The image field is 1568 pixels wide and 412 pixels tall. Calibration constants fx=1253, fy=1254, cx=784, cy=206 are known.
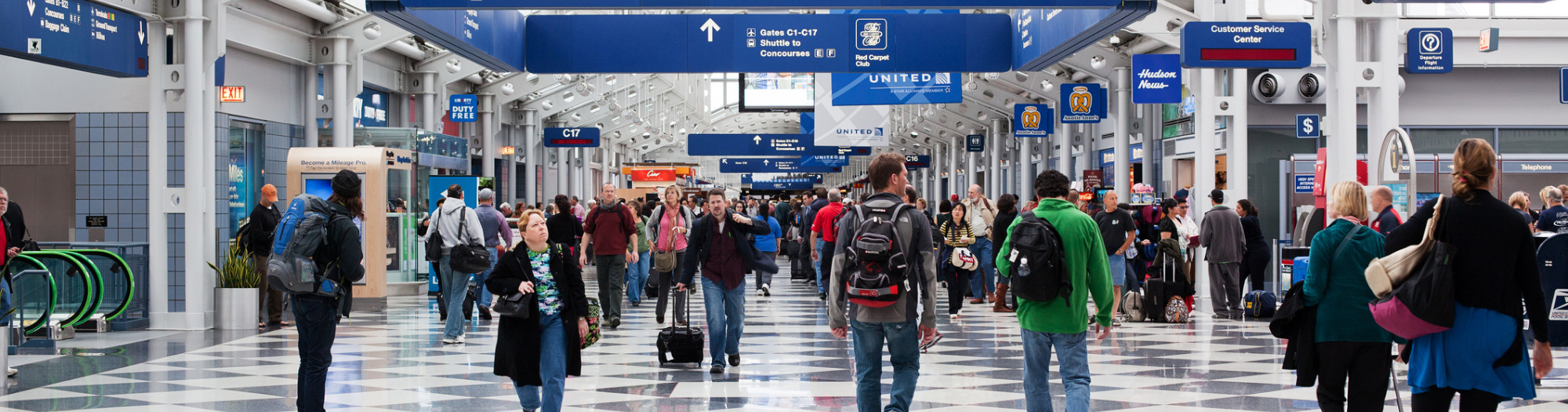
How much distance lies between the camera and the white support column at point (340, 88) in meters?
15.6

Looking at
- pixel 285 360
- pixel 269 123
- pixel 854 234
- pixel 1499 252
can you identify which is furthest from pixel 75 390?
pixel 269 123

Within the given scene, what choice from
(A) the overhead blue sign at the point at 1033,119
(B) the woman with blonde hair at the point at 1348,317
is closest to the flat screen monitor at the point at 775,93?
(A) the overhead blue sign at the point at 1033,119

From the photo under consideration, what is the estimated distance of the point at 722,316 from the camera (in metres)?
7.96

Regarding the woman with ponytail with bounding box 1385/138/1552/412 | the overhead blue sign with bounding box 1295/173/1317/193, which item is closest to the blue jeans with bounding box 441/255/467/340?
the woman with ponytail with bounding box 1385/138/1552/412

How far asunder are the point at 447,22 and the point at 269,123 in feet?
22.9

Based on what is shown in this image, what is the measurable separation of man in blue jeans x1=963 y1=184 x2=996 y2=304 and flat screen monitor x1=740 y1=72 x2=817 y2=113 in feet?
45.5

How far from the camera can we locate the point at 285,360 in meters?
8.65

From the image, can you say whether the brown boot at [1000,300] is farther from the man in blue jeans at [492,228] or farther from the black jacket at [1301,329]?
the black jacket at [1301,329]

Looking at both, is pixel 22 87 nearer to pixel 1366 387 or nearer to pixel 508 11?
pixel 508 11

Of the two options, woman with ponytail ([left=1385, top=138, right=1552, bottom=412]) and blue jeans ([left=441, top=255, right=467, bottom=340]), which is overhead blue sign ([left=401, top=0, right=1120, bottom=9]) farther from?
woman with ponytail ([left=1385, top=138, right=1552, bottom=412])

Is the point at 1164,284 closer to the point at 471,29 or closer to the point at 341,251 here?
the point at 471,29

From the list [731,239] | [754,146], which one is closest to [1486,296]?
[731,239]

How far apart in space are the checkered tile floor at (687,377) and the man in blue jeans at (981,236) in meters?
2.68

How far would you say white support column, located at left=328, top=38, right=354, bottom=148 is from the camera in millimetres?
15648
